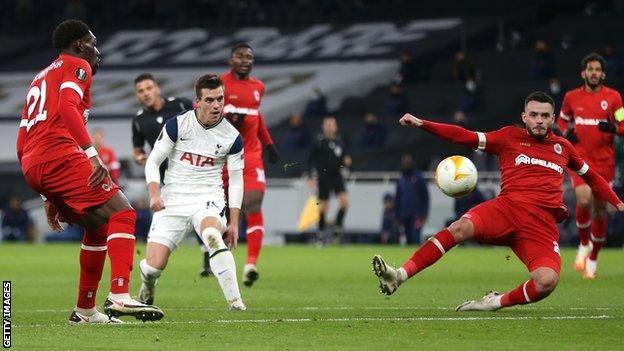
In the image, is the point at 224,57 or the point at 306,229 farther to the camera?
the point at 224,57

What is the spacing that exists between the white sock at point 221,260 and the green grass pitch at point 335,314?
0.77ft

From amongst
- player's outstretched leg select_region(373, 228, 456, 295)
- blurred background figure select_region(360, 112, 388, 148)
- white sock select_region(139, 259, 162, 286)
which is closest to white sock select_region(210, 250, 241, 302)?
white sock select_region(139, 259, 162, 286)

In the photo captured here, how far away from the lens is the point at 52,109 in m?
9.99

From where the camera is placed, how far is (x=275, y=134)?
35.3 m

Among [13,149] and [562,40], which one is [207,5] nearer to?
[13,149]

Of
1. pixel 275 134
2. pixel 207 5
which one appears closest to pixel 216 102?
pixel 275 134

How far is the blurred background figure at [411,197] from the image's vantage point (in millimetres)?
26531

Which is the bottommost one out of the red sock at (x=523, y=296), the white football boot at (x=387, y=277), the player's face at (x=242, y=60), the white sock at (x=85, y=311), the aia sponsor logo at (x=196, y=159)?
the white sock at (x=85, y=311)

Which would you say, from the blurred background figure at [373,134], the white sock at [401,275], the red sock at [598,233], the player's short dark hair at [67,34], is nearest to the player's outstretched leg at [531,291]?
the white sock at [401,275]

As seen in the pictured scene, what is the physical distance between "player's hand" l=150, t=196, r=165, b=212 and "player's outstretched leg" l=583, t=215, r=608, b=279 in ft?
21.2

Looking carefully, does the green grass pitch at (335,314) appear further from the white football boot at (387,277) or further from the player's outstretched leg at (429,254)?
the player's outstretched leg at (429,254)

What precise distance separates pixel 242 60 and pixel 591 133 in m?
4.35

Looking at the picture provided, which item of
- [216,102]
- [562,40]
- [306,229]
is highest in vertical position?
[562,40]

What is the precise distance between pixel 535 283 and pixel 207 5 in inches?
1428
